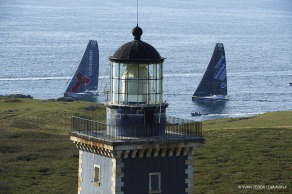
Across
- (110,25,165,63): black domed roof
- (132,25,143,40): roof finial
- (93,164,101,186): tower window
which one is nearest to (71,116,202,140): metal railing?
(93,164,101,186): tower window

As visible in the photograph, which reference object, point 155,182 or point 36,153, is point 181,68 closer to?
point 36,153

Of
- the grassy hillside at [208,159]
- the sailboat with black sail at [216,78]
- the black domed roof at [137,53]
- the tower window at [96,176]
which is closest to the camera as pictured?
the black domed roof at [137,53]

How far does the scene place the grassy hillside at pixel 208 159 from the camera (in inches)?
1618

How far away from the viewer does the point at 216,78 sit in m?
110

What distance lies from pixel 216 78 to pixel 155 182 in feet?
299

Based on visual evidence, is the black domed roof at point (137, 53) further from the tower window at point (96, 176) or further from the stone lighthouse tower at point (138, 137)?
the tower window at point (96, 176)

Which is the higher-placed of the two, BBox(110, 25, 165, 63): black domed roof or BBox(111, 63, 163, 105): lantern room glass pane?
BBox(110, 25, 165, 63): black domed roof

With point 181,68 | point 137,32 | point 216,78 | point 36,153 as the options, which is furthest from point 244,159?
point 181,68

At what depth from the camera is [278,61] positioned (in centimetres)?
15525

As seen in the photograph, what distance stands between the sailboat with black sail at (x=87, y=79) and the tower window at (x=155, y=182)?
86.4 m

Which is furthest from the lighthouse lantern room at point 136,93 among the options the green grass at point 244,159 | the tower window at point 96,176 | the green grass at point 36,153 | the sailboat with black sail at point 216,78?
the sailboat with black sail at point 216,78

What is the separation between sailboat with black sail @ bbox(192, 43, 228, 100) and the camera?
109 metres

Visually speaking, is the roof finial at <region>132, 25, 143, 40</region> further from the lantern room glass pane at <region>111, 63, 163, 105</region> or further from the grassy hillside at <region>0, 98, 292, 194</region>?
the grassy hillside at <region>0, 98, 292, 194</region>

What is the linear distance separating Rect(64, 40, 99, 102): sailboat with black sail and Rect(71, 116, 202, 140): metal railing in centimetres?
8593
